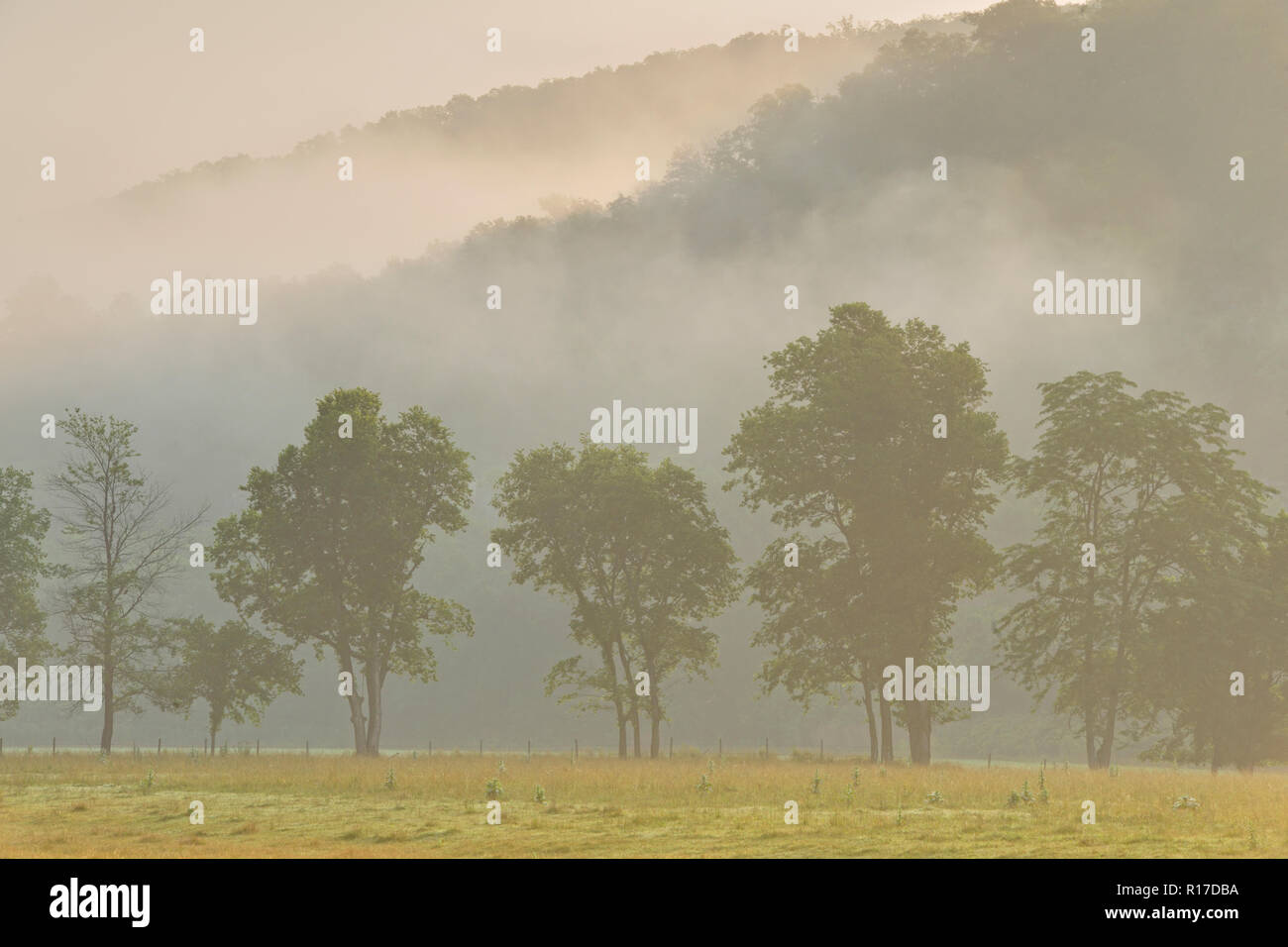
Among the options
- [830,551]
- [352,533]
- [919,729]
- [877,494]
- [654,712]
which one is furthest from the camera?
[352,533]

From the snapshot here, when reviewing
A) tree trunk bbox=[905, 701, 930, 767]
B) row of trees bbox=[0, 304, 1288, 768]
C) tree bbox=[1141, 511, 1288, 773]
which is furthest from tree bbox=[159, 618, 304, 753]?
tree bbox=[1141, 511, 1288, 773]

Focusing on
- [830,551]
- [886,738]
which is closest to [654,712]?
[830,551]

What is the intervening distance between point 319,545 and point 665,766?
1163 inches

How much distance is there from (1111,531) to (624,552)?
93.4ft

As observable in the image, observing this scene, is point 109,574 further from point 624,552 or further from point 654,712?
point 654,712

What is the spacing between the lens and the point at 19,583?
269 ft

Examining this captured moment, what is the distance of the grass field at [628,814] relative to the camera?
90.6ft

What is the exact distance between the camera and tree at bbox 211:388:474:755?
75.8 meters

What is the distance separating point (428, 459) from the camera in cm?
7769

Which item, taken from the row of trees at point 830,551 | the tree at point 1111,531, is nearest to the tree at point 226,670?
the row of trees at point 830,551

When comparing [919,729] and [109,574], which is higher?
[109,574]
